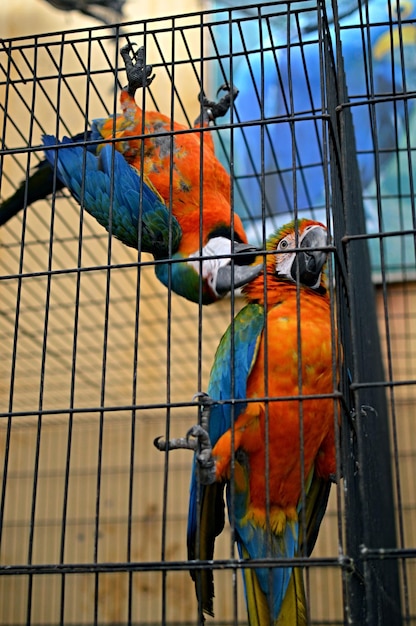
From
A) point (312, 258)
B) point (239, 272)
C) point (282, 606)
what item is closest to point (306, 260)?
point (312, 258)

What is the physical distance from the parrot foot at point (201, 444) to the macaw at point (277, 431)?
62 mm

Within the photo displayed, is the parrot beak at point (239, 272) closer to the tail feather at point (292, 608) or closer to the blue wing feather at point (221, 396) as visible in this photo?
the blue wing feather at point (221, 396)

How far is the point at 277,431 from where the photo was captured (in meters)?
1.38

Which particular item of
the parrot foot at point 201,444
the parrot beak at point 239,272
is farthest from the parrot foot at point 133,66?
the parrot foot at point 201,444

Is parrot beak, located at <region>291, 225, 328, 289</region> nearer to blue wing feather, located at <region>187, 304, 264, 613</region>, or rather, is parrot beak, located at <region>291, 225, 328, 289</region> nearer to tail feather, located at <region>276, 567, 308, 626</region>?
blue wing feather, located at <region>187, 304, 264, 613</region>

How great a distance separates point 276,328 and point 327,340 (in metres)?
0.10

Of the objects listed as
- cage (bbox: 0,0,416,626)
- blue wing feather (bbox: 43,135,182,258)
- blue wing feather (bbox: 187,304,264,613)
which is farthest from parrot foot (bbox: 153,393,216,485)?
cage (bbox: 0,0,416,626)

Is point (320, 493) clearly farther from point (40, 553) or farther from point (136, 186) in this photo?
point (40, 553)

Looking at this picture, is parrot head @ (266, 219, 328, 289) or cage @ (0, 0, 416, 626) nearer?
parrot head @ (266, 219, 328, 289)

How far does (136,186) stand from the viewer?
5.28 ft

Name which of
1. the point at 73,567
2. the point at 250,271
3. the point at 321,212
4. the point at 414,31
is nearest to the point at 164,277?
the point at 250,271

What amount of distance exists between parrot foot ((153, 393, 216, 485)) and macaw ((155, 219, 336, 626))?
6 cm

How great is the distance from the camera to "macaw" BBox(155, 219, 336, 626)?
1.32 meters

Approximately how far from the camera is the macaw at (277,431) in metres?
1.32
